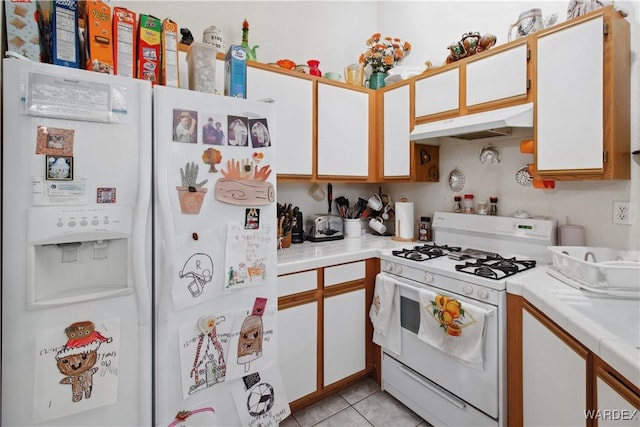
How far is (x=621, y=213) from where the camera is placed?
1.53 m

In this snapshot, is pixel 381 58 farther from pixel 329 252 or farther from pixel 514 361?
pixel 514 361

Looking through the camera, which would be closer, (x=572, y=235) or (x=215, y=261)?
(x=215, y=261)

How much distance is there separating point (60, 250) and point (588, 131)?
220 cm

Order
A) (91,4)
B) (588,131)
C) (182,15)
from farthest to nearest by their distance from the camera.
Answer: (182,15) → (588,131) → (91,4)

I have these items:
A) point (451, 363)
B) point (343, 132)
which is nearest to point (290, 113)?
point (343, 132)

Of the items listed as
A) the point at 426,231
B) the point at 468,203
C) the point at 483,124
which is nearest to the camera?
the point at 483,124

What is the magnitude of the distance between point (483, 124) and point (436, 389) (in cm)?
145

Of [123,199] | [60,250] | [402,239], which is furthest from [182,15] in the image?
[402,239]

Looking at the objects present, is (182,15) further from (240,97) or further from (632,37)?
(632,37)

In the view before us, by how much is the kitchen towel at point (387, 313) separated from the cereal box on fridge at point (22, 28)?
1909mm

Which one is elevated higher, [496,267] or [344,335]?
[496,267]

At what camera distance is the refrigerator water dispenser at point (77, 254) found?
998 mm

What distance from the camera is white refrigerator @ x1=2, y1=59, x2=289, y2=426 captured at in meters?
0.99

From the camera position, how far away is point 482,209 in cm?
209
